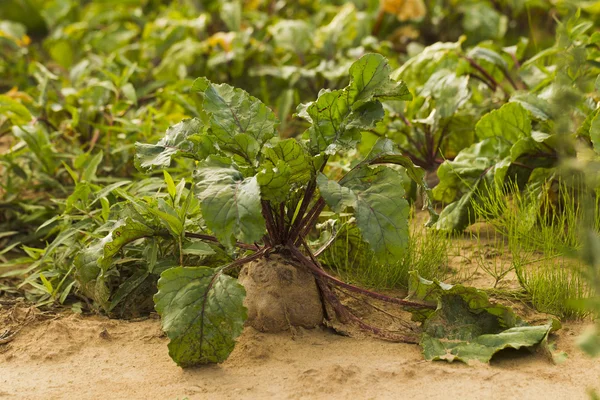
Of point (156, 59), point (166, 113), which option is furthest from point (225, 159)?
point (156, 59)

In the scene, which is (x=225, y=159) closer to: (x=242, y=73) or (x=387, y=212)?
(x=387, y=212)

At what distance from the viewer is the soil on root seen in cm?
249

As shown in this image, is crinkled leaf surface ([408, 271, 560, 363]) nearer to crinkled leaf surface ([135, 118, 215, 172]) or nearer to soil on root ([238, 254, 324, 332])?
soil on root ([238, 254, 324, 332])

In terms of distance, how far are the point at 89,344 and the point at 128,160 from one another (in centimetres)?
150

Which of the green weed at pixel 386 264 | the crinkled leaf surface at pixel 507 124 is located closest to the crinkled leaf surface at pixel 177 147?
the green weed at pixel 386 264

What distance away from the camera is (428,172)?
3811mm

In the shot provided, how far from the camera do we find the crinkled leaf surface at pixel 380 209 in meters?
2.27

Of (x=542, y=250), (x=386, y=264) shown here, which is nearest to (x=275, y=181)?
(x=386, y=264)

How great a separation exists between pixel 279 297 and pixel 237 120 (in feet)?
2.00

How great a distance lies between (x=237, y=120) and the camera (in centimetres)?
254

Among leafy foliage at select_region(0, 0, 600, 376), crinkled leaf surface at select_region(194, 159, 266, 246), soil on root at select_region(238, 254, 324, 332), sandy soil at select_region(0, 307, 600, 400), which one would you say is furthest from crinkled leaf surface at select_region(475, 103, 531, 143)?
crinkled leaf surface at select_region(194, 159, 266, 246)

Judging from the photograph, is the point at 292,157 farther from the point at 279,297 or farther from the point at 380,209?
the point at 279,297

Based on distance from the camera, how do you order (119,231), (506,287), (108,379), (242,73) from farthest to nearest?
(242,73) → (506,287) → (119,231) → (108,379)

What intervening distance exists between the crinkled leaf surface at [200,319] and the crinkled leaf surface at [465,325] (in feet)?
1.96
